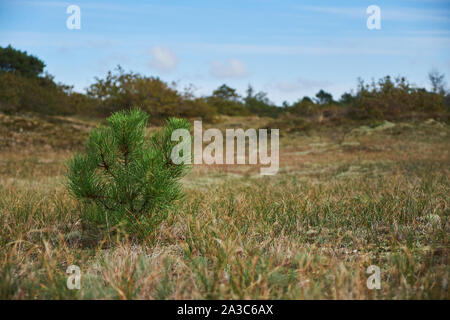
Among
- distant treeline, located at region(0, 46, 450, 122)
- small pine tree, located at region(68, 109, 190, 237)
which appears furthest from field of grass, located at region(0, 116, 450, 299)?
distant treeline, located at region(0, 46, 450, 122)

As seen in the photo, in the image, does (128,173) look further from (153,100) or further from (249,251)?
(153,100)

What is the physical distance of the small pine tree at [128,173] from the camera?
257 centimetres

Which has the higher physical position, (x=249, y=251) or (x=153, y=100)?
(x=153, y=100)

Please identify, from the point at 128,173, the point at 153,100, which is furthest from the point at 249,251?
the point at 153,100

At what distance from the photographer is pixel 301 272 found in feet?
6.59

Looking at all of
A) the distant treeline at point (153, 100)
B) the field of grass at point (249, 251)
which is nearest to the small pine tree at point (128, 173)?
the field of grass at point (249, 251)

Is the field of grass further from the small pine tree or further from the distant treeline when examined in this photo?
the distant treeline

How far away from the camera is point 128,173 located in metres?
2.66

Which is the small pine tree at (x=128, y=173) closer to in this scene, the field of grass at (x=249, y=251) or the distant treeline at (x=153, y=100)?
the field of grass at (x=249, y=251)

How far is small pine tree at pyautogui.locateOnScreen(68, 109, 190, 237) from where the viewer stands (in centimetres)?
257

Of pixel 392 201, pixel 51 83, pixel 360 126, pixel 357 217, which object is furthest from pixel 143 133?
pixel 51 83

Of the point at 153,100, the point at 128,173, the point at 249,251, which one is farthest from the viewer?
the point at 153,100
